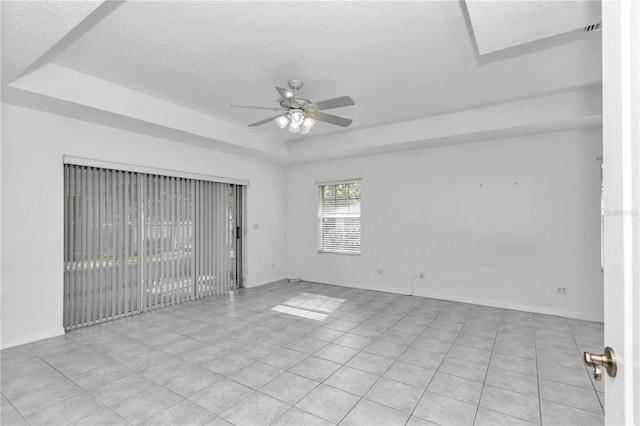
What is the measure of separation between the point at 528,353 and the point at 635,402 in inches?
119

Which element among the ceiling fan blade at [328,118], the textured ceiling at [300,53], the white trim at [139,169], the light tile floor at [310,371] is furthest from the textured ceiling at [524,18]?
the white trim at [139,169]

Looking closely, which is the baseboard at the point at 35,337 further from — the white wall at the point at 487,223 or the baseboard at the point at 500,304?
the baseboard at the point at 500,304

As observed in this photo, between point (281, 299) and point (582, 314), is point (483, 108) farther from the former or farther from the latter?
point (281, 299)

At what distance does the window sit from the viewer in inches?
246

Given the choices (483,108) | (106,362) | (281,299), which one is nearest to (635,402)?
(106,362)

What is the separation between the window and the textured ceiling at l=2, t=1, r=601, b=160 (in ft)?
7.52

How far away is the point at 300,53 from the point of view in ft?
9.59

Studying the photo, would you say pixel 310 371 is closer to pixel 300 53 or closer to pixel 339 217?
pixel 300 53

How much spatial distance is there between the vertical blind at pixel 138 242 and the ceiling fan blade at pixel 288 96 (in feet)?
8.93

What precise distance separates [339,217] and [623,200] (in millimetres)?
5731

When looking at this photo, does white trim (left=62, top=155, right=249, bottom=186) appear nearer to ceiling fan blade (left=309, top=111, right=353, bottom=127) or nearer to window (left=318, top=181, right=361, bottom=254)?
window (left=318, top=181, right=361, bottom=254)

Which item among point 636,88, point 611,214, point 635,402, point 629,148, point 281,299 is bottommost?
point 281,299

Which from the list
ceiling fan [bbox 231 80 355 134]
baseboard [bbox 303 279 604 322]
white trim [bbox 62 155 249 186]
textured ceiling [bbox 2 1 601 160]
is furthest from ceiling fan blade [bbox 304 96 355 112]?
baseboard [bbox 303 279 604 322]

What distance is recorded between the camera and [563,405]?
2.29m
